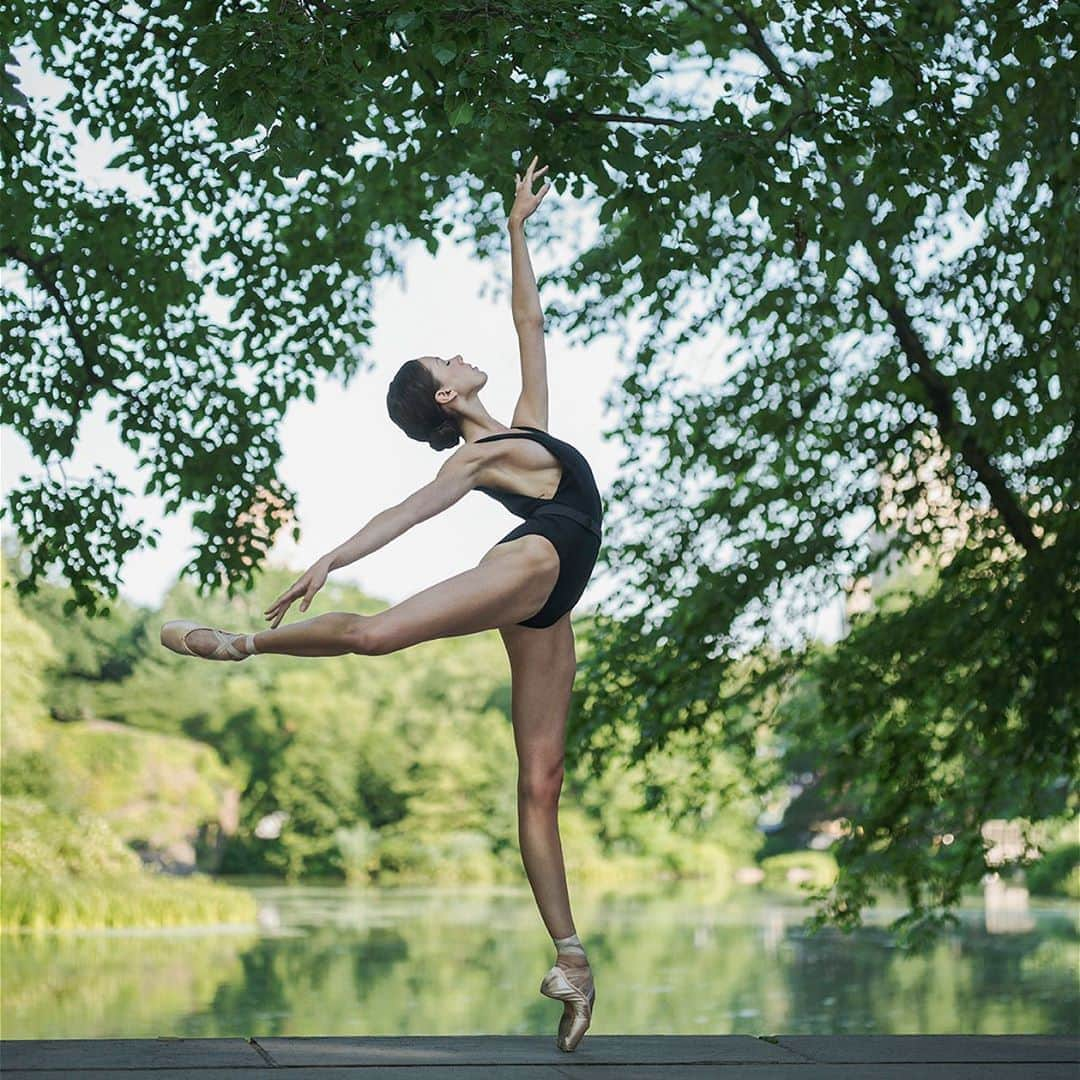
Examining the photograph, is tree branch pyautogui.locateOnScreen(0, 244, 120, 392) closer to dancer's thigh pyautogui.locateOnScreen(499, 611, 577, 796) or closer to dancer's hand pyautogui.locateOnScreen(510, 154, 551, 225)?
dancer's hand pyautogui.locateOnScreen(510, 154, 551, 225)

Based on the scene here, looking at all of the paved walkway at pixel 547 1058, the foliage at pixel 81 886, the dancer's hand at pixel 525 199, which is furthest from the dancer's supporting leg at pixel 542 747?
the foliage at pixel 81 886

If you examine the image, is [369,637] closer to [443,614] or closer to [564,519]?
[443,614]

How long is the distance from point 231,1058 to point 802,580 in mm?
6596

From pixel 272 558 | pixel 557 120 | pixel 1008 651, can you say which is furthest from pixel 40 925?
pixel 272 558

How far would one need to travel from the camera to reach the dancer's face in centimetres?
436

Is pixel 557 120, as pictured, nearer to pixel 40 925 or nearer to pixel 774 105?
pixel 774 105

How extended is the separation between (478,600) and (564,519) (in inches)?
14.3

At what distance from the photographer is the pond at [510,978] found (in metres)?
13.0

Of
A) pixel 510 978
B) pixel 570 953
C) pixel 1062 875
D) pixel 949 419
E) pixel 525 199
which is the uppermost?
pixel 949 419

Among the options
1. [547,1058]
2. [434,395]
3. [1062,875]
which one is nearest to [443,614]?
[434,395]

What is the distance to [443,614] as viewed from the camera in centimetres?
381

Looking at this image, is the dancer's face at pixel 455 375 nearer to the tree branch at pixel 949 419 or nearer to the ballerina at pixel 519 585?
the ballerina at pixel 519 585

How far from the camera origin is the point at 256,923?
78.8ft

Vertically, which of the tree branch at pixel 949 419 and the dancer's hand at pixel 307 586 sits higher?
the tree branch at pixel 949 419
